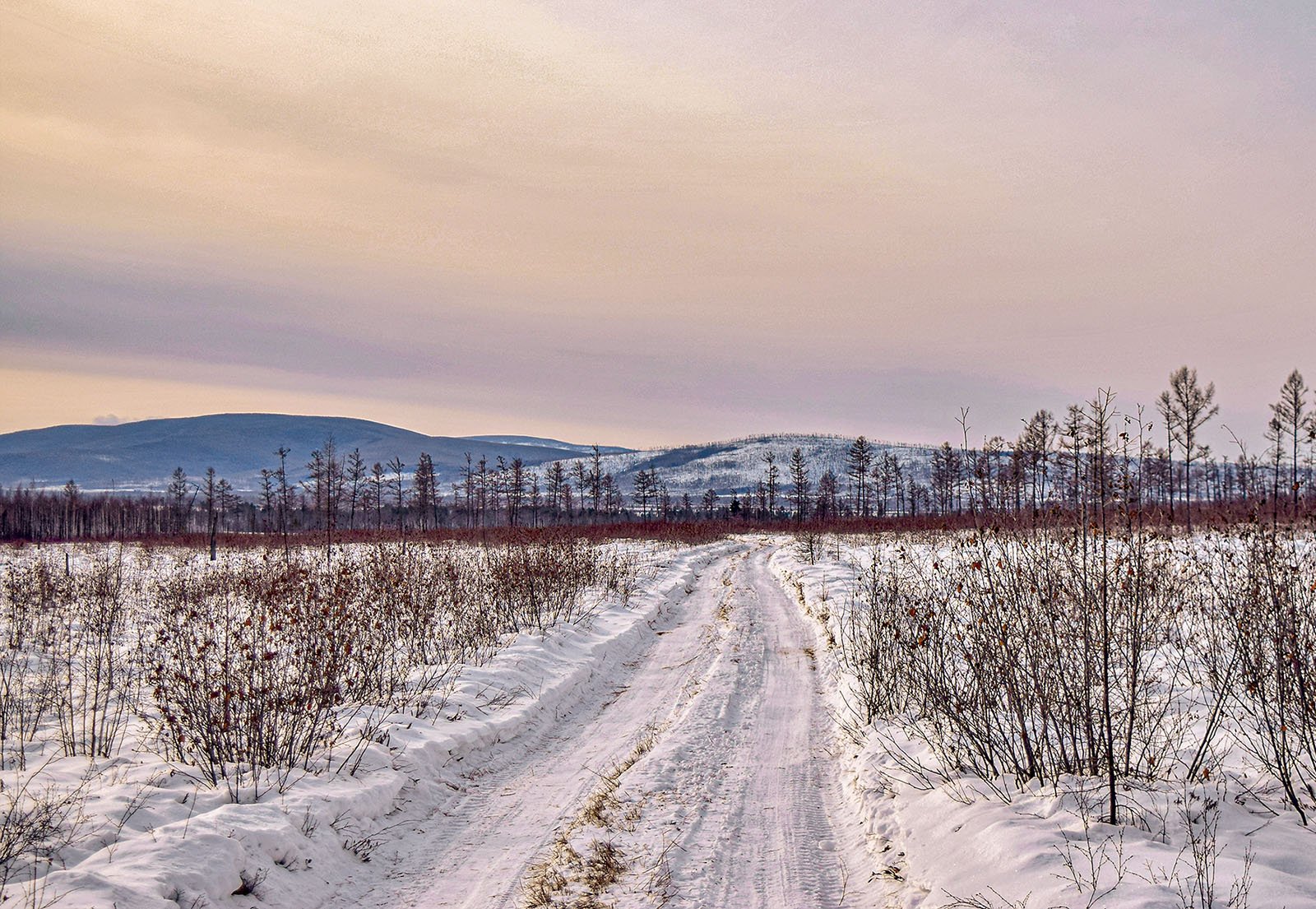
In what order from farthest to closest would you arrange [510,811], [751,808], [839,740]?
[839,740] → [510,811] → [751,808]

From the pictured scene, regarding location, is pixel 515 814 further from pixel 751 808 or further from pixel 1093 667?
pixel 1093 667

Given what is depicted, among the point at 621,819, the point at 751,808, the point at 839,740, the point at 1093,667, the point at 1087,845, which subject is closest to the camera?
the point at 1087,845

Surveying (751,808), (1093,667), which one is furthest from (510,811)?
(1093,667)

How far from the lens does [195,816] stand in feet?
16.4

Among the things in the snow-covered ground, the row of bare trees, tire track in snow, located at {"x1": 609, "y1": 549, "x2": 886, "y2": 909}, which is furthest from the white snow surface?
the row of bare trees

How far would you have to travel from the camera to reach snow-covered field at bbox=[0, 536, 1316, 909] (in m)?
4.14

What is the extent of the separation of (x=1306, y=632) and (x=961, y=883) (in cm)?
304

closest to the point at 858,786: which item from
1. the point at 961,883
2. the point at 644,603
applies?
the point at 961,883

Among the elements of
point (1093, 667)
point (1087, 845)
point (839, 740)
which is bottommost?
point (839, 740)

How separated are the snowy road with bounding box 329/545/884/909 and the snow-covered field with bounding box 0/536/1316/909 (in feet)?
0.08

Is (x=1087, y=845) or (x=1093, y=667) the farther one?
(x=1093, y=667)

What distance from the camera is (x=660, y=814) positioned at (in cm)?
580

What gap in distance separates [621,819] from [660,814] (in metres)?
0.33

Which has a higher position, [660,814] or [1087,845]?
[1087,845]
